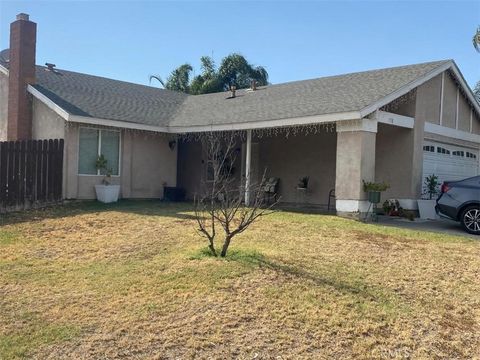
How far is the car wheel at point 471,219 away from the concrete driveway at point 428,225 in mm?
165

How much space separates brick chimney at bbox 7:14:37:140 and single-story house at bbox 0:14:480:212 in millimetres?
32

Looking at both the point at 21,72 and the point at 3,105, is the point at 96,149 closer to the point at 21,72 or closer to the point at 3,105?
the point at 21,72

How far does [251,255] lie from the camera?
24.1 feet

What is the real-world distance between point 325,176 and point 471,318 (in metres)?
10.5

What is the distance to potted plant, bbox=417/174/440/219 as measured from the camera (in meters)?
13.4

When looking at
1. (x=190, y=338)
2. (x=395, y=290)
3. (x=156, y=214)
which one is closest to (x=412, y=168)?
(x=156, y=214)

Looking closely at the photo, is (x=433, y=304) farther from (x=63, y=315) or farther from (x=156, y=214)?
(x=156, y=214)

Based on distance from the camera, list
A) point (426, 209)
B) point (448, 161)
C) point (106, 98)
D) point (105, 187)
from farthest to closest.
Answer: point (106, 98)
point (448, 161)
point (105, 187)
point (426, 209)

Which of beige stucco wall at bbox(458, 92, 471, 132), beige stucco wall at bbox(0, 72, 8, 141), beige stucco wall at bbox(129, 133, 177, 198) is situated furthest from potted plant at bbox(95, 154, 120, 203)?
beige stucco wall at bbox(458, 92, 471, 132)

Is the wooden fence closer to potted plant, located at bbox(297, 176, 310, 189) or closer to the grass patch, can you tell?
the grass patch

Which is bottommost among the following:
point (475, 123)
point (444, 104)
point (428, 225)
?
point (428, 225)

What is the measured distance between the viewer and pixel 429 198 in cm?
1425

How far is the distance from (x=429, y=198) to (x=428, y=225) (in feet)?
8.76

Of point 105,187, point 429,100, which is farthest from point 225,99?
point 429,100
